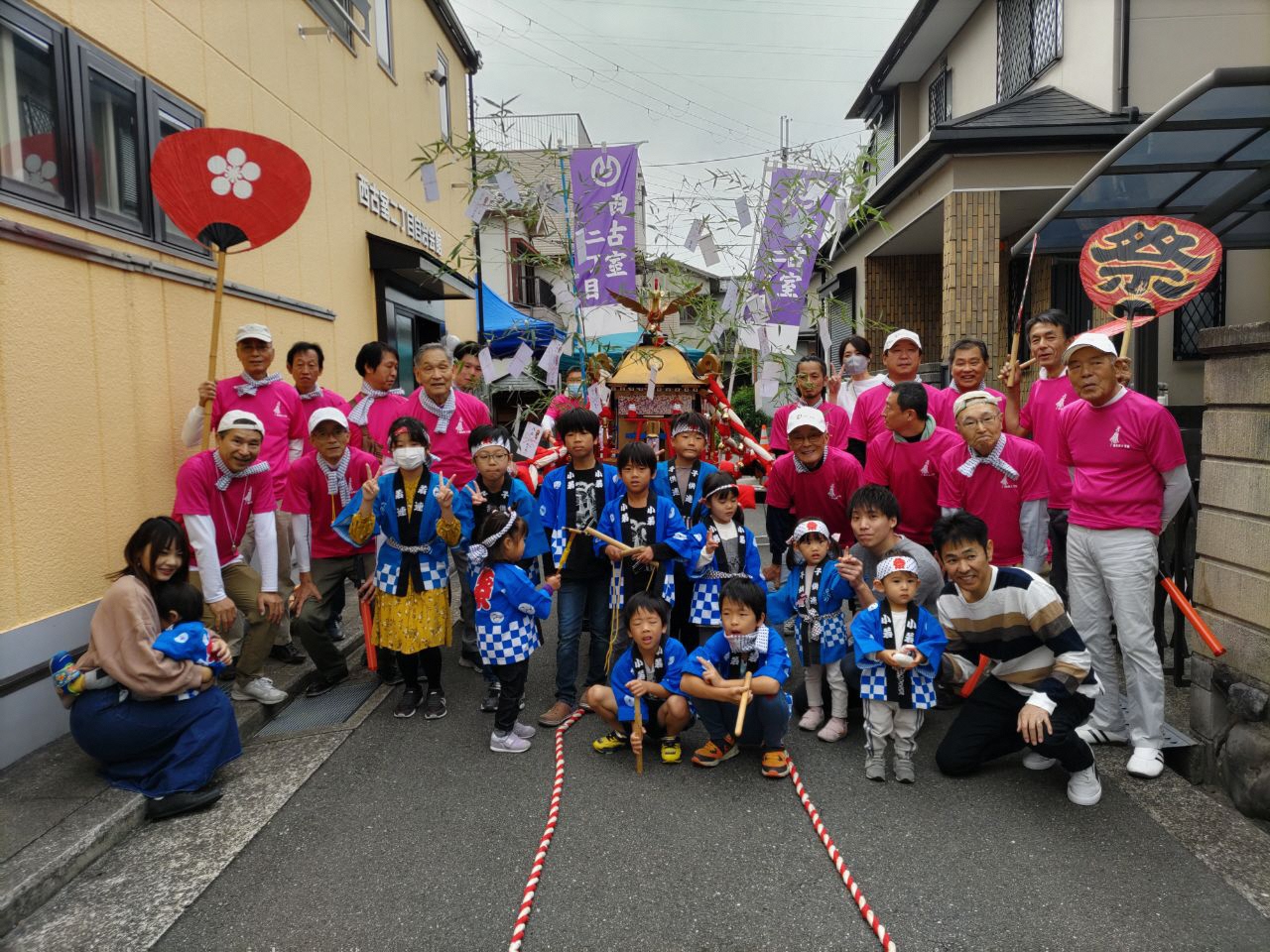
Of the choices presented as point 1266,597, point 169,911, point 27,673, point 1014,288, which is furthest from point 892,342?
point 1014,288

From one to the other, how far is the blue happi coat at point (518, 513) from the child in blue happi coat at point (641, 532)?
1.26 ft

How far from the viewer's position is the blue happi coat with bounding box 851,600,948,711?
3.91 metres

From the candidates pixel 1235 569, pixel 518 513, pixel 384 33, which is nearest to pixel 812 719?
pixel 518 513

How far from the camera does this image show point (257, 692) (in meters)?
4.70

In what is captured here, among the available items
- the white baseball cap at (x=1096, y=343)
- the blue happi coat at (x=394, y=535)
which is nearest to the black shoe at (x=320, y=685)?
the blue happi coat at (x=394, y=535)

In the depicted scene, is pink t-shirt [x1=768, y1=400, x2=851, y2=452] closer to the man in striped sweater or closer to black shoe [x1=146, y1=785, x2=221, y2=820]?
the man in striped sweater

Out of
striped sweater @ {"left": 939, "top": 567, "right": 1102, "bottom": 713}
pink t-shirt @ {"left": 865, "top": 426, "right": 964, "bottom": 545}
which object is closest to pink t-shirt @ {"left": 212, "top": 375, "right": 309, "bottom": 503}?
pink t-shirt @ {"left": 865, "top": 426, "right": 964, "bottom": 545}

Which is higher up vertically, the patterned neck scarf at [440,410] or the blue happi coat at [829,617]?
the patterned neck scarf at [440,410]

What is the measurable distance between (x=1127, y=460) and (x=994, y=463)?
0.66m

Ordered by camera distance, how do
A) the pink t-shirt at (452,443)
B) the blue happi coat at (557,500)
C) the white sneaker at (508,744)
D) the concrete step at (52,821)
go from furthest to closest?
the pink t-shirt at (452,443) < the blue happi coat at (557,500) < the white sneaker at (508,744) < the concrete step at (52,821)

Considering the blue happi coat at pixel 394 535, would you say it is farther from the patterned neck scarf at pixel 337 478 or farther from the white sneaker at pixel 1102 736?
the white sneaker at pixel 1102 736

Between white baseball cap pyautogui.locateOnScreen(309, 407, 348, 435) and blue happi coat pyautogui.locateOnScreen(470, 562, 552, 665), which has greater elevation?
white baseball cap pyautogui.locateOnScreen(309, 407, 348, 435)

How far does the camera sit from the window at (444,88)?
13.3 metres

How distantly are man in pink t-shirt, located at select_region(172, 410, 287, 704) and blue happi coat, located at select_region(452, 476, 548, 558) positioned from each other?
1.15 meters
